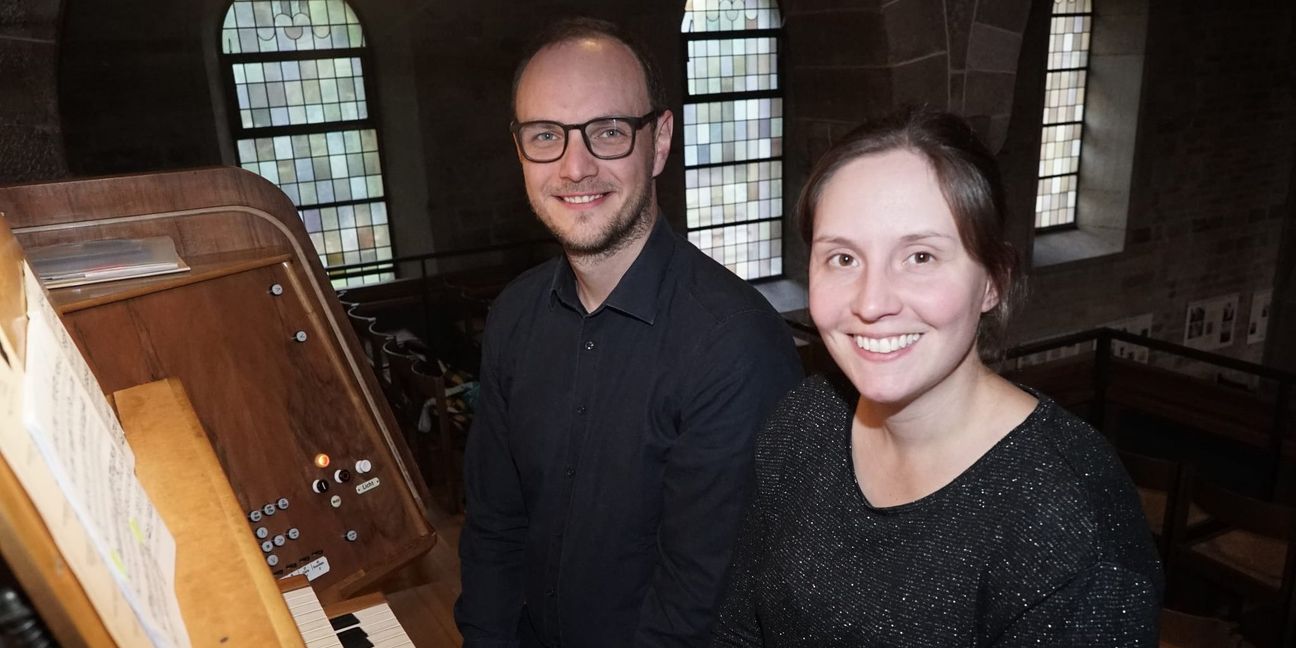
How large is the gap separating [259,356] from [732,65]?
8.26 m

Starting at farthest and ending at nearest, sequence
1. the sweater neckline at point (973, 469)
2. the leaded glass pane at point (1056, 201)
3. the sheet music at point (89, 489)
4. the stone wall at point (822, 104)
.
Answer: the leaded glass pane at point (1056, 201)
the stone wall at point (822, 104)
the sweater neckline at point (973, 469)
the sheet music at point (89, 489)

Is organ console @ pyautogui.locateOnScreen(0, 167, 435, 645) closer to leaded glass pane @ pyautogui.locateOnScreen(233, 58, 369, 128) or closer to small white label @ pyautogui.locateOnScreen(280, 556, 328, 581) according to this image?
small white label @ pyautogui.locateOnScreen(280, 556, 328, 581)

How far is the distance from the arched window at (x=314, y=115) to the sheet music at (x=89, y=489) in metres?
7.58

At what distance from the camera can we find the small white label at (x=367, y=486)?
7.30 feet

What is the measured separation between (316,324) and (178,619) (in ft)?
4.75

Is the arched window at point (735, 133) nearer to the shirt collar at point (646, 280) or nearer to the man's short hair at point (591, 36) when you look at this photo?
the man's short hair at point (591, 36)

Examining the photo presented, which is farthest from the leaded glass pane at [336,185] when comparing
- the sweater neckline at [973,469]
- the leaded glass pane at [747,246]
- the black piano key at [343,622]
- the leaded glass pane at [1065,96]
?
the sweater neckline at [973,469]

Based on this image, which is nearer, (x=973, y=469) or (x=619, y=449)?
(x=973, y=469)

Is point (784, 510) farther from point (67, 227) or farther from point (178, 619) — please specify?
point (67, 227)

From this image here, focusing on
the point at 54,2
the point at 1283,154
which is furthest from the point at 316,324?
the point at 1283,154

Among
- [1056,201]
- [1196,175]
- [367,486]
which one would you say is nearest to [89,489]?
[367,486]

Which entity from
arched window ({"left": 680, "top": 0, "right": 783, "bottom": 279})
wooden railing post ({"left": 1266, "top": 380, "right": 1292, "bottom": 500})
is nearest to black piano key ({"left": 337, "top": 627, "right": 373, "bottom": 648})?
wooden railing post ({"left": 1266, "top": 380, "right": 1292, "bottom": 500})

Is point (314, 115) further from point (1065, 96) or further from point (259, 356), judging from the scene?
point (1065, 96)

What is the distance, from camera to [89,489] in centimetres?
73
